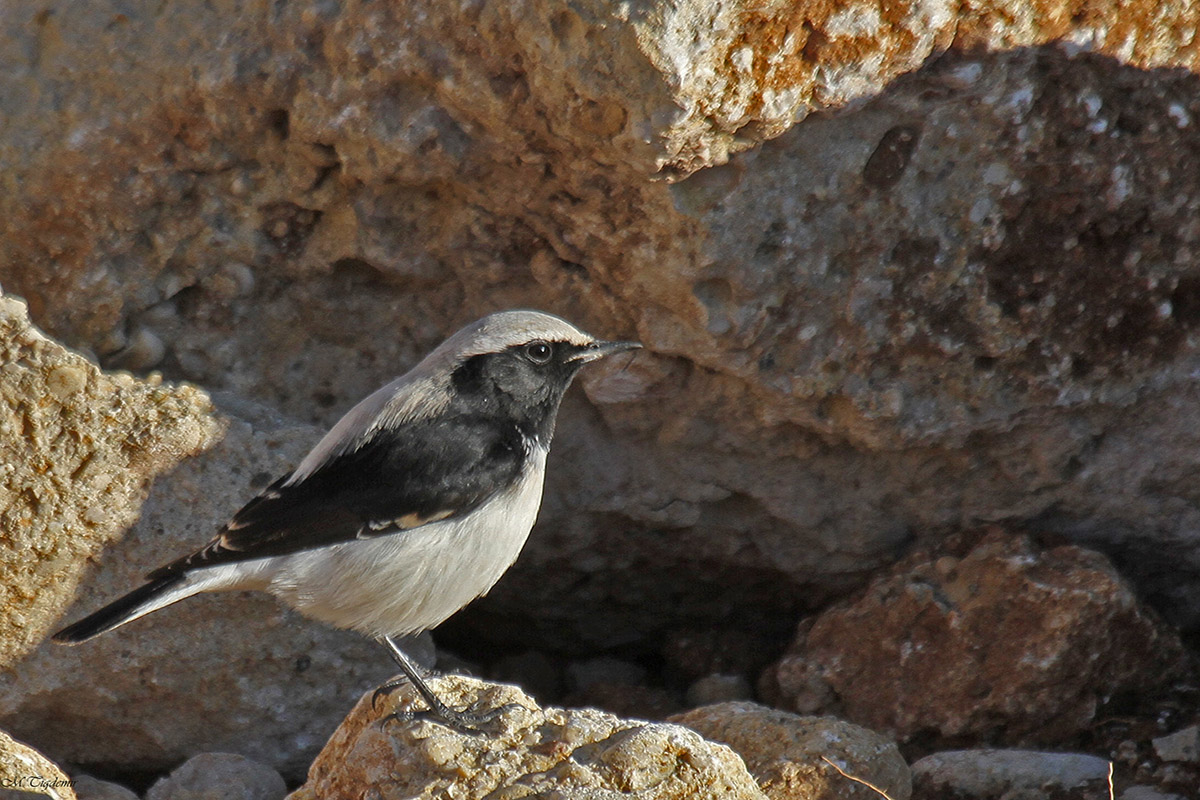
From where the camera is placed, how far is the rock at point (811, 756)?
422 cm

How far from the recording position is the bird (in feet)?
14.9

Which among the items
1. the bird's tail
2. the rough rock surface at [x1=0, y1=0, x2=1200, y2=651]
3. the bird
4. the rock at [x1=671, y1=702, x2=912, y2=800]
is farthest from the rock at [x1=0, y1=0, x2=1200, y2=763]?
the rock at [x1=671, y1=702, x2=912, y2=800]

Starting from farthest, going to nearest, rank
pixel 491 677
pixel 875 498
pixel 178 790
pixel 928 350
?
pixel 491 677, pixel 875 498, pixel 928 350, pixel 178 790

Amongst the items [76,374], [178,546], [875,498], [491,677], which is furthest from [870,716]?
[76,374]

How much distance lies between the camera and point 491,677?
6.24m

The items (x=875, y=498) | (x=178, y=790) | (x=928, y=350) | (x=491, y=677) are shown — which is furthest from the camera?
(x=491, y=677)

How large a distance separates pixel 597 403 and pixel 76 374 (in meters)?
2.14

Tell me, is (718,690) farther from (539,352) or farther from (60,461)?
(60,461)

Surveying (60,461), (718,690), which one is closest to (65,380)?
(60,461)

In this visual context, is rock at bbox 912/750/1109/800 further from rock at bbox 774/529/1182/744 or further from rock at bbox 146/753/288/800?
rock at bbox 146/753/288/800

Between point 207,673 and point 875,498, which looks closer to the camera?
point 207,673

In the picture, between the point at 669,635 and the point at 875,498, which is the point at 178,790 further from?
the point at 875,498

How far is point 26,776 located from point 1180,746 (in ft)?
12.9

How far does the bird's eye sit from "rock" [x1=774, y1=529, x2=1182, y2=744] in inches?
65.3
